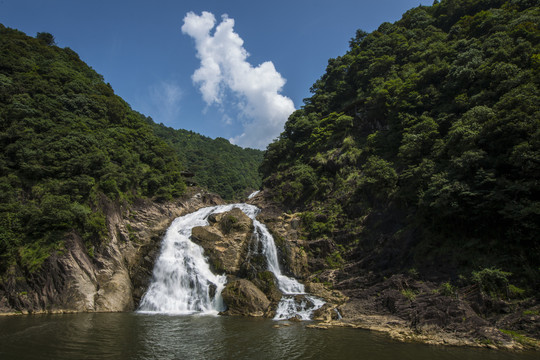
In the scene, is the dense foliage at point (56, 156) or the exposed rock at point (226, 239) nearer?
the dense foliage at point (56, 156)

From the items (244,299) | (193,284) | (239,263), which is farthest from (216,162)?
(244,299)

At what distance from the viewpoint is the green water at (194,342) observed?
10625mm

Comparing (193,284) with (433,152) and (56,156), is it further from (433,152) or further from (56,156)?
(433,152)

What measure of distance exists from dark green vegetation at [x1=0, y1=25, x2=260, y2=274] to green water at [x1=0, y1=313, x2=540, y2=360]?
695 cm

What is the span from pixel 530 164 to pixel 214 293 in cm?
2307

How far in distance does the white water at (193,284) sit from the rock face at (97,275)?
1.27m

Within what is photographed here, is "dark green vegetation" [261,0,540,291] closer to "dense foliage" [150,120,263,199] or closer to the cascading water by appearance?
the cascading water

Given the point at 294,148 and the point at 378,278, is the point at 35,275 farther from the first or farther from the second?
the point at 294,148

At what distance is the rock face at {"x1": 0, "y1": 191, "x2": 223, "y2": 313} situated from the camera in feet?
61.4

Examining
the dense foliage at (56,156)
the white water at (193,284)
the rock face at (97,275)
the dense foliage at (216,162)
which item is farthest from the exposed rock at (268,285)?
the dense foliage at (216,162)

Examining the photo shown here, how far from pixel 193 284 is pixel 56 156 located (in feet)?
57.0

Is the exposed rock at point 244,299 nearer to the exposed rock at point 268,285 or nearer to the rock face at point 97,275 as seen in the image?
the exposed rock at point 268,285

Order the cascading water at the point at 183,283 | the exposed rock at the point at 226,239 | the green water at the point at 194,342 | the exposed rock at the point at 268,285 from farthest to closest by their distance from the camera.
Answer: the exposed rock at the point at 226,239
the cascading water at the point at 183,283
the exposed rock at the point at 268,285
the green water at the point at 194,342

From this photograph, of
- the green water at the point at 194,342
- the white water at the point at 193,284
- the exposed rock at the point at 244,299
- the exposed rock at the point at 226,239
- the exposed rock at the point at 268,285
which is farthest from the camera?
the exposed rock at the point at 226,239
